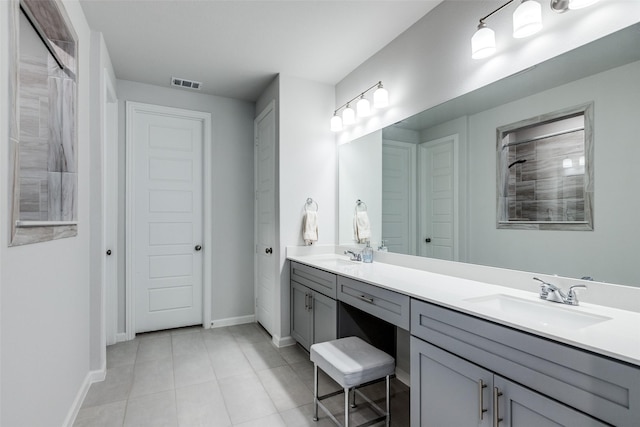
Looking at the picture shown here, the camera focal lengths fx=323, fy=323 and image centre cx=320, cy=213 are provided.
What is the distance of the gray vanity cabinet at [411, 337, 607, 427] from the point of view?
1.02 metres

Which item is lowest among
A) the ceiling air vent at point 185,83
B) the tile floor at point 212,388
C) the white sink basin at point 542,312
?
the tile floor at point 212,388

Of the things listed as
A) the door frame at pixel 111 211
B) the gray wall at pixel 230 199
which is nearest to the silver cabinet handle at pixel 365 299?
the gray wall at pixel 230 199

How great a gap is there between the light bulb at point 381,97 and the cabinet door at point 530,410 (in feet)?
6.49

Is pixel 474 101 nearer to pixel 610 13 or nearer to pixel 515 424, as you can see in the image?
pixel 610 13

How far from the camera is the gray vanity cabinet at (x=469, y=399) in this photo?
1018mm

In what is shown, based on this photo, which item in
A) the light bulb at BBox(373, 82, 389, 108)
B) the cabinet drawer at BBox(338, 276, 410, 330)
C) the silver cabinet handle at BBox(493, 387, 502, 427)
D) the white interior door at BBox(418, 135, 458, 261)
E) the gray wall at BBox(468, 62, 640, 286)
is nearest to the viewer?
the silver cabinet handle at BBox(493, 387, 502, 427)

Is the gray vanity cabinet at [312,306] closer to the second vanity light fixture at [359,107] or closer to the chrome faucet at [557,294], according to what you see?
the chrome faucet at [557,294]

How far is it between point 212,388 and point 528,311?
2060 mm

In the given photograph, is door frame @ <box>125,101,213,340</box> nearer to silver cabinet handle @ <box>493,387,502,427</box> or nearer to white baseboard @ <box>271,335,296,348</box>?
white baseboard @ <box>271,335,296,348</box>

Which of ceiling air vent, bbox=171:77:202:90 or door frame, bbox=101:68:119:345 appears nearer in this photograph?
door frame, bbox=101:68:119:345

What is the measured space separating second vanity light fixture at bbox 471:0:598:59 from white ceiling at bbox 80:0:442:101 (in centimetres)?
57

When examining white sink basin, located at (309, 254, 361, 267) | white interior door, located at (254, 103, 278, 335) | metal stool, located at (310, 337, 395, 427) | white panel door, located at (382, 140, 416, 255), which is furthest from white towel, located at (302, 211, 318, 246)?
metal stool, located at (310, 337, 395, 427)

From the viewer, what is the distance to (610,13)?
51.4 inches

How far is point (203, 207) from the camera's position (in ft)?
11.8
